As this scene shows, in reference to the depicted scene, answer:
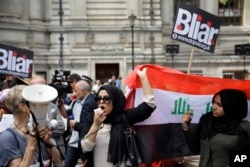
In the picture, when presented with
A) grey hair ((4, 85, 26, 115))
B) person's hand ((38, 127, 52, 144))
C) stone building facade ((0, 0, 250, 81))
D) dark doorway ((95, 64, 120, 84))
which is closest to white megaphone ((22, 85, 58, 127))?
person's hand ((38, 127, 52, 144))

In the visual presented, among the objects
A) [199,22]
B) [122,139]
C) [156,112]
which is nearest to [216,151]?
[122,139]

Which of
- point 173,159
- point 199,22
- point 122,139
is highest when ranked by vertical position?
point 199,22

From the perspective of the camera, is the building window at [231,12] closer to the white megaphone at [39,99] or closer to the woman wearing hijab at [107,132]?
the woman wearing hijab at [107,132]

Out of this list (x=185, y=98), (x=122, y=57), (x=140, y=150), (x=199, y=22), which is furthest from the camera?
(x=122, y=57)

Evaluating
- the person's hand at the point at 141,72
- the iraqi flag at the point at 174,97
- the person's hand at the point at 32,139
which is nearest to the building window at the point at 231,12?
the iraqi flag at the point at 174,97

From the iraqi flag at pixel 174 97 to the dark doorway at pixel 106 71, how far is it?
27.7m

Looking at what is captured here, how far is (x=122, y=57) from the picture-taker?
3412 cm

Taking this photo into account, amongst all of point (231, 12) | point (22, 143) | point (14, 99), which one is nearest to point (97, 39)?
point (231, 12)

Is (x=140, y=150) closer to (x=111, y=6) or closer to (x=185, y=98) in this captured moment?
(x=185, y=98)

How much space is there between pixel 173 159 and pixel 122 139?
5.24 ft

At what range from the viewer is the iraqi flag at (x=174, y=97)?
6.79 meters

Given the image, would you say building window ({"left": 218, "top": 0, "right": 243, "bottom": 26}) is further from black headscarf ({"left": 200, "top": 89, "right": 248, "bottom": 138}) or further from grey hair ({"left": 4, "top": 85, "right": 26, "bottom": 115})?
grey hair ({"left": 4, "top": 85, "right": 26, "bottom": 115})

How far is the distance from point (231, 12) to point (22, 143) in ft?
113

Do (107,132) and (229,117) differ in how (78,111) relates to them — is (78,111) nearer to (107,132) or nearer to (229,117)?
(107,132)
